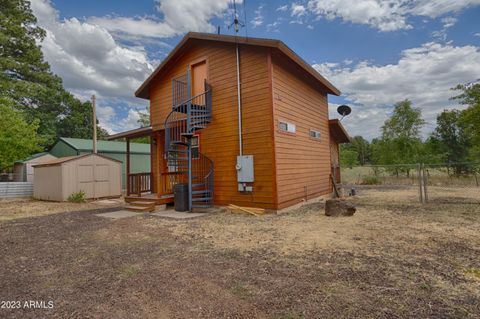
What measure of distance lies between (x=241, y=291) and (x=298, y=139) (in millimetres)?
6791

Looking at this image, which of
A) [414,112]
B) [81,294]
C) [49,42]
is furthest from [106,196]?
[414,112]

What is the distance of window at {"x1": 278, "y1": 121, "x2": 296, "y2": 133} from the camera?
7701 mm

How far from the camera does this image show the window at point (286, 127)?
25.3 ft

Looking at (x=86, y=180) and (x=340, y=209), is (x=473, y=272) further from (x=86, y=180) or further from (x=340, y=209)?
(x=86, y=180)

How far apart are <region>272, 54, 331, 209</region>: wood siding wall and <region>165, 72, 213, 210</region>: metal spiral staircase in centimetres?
238

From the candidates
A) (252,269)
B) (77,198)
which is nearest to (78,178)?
(77,198)

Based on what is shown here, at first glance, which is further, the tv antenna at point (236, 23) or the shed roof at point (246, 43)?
the tv antenna at point (236, 23)

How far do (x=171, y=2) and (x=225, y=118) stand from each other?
4634 mm

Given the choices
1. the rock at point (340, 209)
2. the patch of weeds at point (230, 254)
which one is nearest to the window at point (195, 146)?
the rock at point (340, 209)

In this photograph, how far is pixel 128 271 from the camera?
3387 mm

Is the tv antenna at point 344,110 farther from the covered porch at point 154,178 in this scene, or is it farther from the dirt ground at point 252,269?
the covered porch at point 154,178

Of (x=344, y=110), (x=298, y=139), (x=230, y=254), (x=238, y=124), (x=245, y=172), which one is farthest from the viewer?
(x=344, y=110)

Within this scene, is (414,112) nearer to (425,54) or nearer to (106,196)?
(425,54)

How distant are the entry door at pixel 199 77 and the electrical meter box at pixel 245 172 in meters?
3.23
